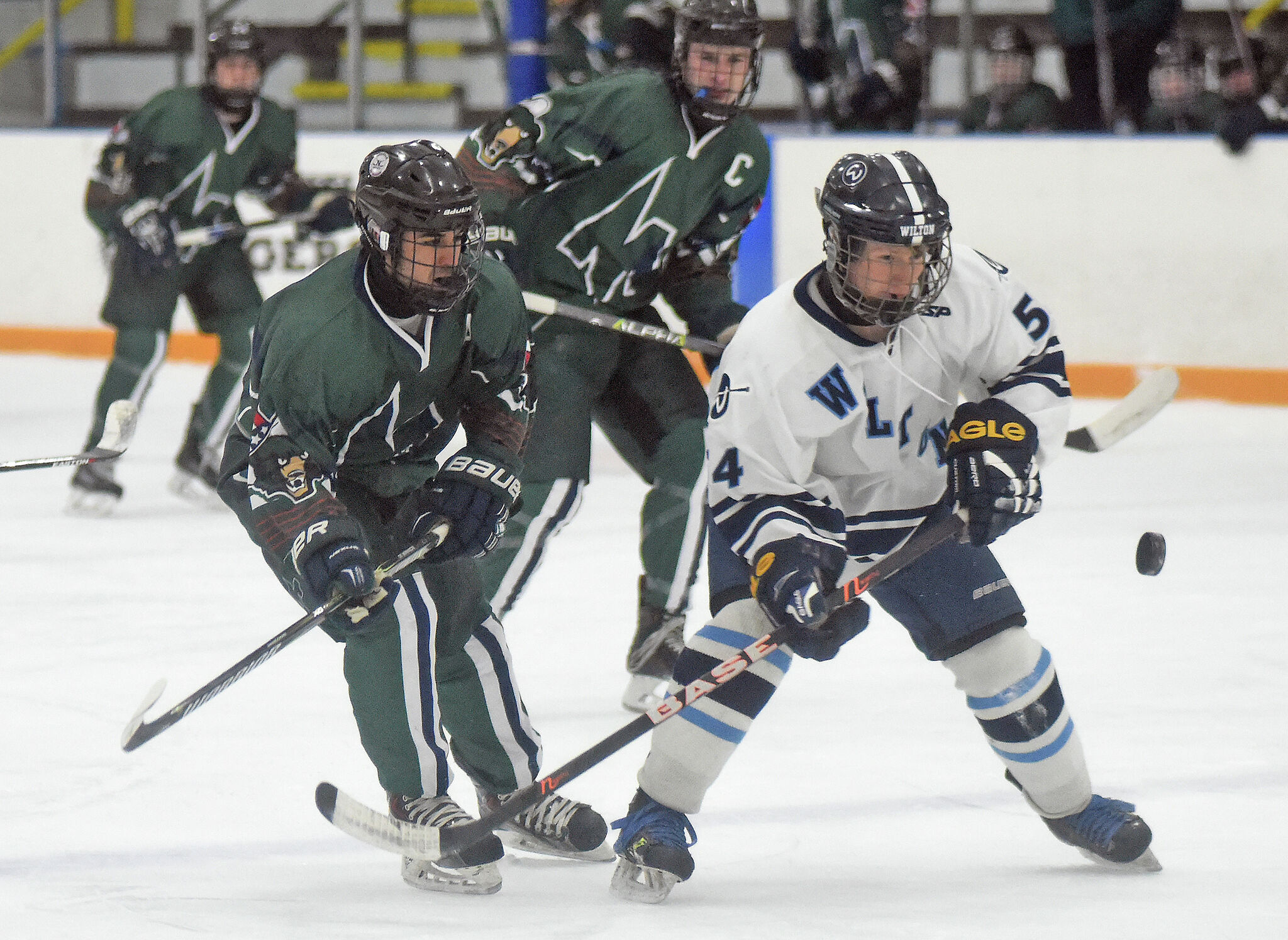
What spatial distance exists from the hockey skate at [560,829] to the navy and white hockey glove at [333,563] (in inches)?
16.3

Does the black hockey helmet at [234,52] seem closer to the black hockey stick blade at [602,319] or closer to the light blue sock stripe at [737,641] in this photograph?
the black hockey stick blade at [602,319]

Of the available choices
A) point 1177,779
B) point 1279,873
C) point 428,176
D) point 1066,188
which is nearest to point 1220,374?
point 1066,188

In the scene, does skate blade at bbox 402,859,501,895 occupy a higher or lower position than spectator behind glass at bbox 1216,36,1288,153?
lower

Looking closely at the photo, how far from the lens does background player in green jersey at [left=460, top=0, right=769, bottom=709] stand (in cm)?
317

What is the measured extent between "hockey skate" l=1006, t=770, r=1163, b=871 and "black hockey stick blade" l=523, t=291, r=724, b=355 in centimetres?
108

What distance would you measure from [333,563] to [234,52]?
3.11 meters

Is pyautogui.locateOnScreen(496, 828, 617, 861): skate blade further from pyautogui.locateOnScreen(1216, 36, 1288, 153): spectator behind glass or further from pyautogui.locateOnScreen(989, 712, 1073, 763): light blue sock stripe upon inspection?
pyautogui.locateOnScreen(1216, 36, 1288, 153): spectator behind glass

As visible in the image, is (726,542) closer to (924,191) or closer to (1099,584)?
(924,191)

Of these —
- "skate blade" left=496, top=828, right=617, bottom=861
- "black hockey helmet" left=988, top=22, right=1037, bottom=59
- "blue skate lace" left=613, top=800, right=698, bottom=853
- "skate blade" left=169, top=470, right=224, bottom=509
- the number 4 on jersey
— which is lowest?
"skate blade" left=169, top=470, right=224, bottom=509

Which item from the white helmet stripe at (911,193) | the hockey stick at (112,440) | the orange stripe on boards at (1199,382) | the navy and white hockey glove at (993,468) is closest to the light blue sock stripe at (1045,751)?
the navy and white hockey glove at (993,468)

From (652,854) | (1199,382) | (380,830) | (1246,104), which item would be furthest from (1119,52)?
(380,830)

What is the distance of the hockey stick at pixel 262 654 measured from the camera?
7.43 ft

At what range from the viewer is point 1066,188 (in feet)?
21.1

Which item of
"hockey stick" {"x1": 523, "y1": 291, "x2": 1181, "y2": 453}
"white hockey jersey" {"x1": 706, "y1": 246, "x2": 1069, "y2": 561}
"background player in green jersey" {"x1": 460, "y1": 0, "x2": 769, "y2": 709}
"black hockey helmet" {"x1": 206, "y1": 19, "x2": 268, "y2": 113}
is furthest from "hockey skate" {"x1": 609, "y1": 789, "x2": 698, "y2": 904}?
"black hockey helmet" {"x1": 206, "y1": 19, "x2": 268, "y2": 113}
